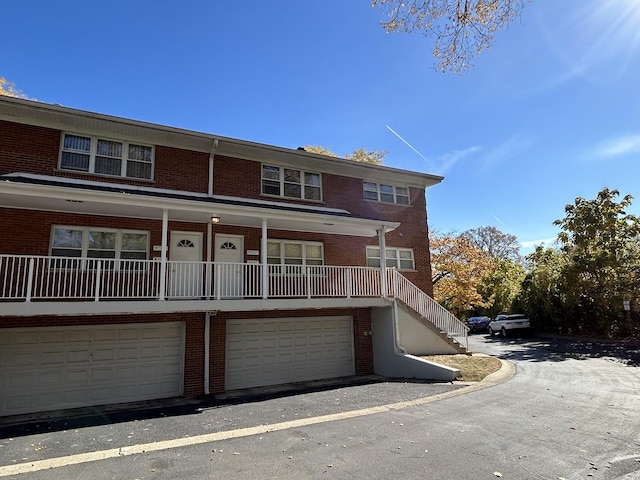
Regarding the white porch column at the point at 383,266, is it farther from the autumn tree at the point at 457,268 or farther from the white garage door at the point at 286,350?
the autumn tree at the point at 457,268

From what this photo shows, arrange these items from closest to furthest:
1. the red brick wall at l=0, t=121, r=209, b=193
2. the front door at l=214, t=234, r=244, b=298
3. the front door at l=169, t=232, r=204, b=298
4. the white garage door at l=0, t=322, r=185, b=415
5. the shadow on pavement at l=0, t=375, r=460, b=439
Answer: the shadow on pavement at l=0, t=375, r=460, b=439 < the white garage door at l=0, t=322, r=185, b=415 < the red brick wall at l=0, t=121, r=209, b=193 < the front door at l=169, t=232, r=204, b=298 < the front door at l=214, t=234, r=244, b=298

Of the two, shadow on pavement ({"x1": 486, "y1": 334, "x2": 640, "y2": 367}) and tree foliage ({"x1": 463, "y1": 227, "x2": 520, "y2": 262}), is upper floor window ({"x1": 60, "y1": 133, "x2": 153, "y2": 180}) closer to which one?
shadow on pavement ({"x1": 486, "y1": 334, "x2": 640, "y2": 367})

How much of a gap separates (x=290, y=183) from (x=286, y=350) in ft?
20.6

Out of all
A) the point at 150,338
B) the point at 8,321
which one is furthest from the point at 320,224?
the point at 8,321

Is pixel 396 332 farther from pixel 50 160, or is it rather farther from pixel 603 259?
pixel 603 259

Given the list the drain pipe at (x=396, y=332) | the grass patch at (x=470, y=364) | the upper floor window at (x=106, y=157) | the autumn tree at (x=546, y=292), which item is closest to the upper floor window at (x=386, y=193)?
the drain pipe at (x=396, y=332)

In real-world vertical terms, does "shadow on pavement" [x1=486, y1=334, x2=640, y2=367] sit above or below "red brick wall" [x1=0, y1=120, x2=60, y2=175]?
below

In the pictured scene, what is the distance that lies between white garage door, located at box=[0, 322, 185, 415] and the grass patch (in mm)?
8460

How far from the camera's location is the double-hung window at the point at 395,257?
1600 cm

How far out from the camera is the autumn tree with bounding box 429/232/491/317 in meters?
25.6

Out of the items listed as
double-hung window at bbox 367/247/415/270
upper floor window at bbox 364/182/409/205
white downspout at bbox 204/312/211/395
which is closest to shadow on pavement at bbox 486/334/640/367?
double-hung window at bbox 367/247/415/270

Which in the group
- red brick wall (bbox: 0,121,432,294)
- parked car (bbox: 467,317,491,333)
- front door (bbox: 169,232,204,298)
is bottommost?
parked car (bbox: 467,317,491,333)

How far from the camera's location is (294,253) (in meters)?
14.2

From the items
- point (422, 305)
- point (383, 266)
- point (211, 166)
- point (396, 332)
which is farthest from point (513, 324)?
point (211, 166)
